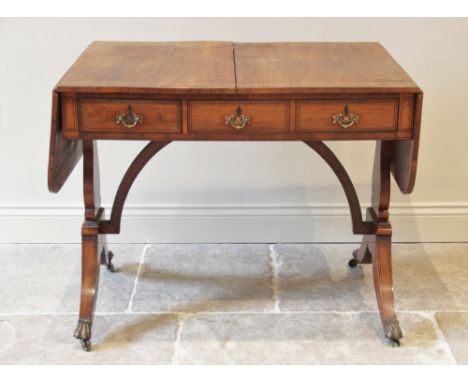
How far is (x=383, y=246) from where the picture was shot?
267 centimetres

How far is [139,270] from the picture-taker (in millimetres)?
3131

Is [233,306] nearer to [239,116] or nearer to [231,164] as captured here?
[231,164]

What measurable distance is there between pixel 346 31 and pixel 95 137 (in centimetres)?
129

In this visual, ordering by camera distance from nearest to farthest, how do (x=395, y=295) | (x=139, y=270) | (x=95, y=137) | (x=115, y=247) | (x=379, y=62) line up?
(x=95, y=137), (x=379, y=62), (x=395, y=295), (x=139, y=270), (x=115, y=247)

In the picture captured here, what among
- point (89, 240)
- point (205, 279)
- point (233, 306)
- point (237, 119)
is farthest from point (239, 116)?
point (205, 279)

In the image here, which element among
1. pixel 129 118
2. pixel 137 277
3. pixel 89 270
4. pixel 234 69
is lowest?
pixel 137 277

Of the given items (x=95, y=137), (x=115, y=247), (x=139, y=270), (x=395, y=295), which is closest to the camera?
(x=95, y=137)

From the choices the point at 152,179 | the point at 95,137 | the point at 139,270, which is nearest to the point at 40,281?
the point at 139,270

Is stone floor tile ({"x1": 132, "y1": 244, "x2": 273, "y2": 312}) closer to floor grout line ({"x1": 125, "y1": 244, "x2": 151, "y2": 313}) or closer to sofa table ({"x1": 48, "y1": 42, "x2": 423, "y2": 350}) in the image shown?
floor grout line ({"x1": 125, "y1": 244, "x2": 151, "y2": 313})

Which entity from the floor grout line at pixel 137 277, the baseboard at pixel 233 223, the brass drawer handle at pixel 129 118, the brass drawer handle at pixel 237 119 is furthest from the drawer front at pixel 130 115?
the baseboard at pixel 233 223

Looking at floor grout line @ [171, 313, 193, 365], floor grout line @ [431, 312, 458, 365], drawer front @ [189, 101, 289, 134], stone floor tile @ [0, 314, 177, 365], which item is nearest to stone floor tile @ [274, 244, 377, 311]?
floor grout line @ [431, 312, 458, 365]

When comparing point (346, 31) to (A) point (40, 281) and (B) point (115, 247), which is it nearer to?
(B) point (115, 247)

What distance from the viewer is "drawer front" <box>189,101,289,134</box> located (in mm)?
2266

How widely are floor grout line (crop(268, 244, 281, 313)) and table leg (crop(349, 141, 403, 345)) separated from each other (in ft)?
1.29
